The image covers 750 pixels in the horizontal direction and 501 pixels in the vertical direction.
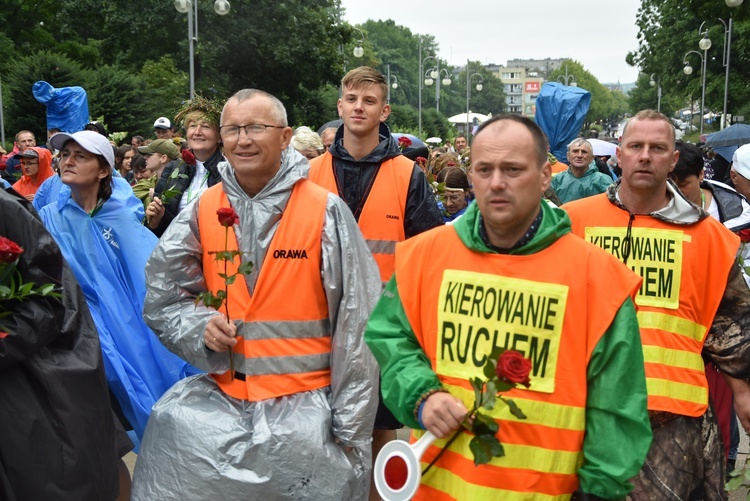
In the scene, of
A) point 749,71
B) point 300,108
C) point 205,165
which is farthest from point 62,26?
point 205,165

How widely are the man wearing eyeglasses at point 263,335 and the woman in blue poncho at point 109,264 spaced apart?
130cm

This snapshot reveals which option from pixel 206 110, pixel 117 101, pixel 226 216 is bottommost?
pixel 226 216

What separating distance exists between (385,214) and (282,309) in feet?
5.43

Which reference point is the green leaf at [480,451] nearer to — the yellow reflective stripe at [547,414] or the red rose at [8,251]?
the yellow reflective stripe at [547,414]

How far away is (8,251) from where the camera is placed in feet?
11.2

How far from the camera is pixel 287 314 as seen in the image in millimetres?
3949

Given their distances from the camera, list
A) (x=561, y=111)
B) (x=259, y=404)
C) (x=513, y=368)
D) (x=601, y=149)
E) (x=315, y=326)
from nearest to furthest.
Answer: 1. (x=513, y=368)
2. (x=259, y=404)
3. (x=315, y=326)
4. (x=561, y=111)
5. (x=601, y=149)

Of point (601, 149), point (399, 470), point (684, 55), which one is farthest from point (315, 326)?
point (684, 55)

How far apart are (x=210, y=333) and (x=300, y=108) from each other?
140 feet

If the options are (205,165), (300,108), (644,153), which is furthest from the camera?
(300,108)

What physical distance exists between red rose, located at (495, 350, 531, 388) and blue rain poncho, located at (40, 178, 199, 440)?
3170 millimetres

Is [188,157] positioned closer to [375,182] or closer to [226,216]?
[375,182]

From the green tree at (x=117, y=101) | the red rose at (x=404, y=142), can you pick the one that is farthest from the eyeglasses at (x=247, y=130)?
the green tree at (x=117, y=101)

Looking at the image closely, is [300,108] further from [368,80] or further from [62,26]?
[368,80]
